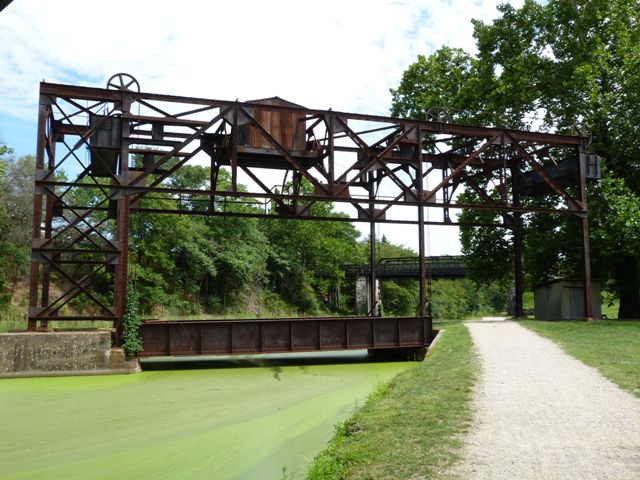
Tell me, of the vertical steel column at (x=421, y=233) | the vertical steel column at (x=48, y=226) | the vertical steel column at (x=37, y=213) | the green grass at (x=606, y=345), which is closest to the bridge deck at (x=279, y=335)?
the vertical steel column at (x=421, y=233)

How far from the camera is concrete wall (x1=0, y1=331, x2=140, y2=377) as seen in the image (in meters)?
16.6

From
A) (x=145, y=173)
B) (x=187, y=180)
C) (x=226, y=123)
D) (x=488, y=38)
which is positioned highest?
(x=488, y=38)

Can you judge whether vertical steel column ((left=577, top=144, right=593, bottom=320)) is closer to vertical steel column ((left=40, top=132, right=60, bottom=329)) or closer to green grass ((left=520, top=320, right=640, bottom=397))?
green grass ((left=520, top=320, right=640, bottom=397))

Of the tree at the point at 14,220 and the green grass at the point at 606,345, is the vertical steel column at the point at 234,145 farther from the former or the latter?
the tree at the point at 14,220

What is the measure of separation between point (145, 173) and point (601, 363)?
14.2 metres

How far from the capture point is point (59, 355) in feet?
55.7

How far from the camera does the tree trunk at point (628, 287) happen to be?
27469mm

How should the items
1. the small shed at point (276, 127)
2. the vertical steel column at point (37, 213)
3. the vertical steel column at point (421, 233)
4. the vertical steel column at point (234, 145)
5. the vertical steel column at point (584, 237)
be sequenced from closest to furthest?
the vertical steel column at point (37, 213)
the vertical steel column at point (234, 145)
the small shed at point (276, 127)
the vertical steel column at point (421, 233)
the vertical steel column at point (584, 237)

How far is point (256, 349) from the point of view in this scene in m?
19.8

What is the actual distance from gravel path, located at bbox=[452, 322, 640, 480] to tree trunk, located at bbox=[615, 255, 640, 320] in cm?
1845

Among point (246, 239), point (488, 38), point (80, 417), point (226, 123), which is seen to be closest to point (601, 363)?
point (80, 417)

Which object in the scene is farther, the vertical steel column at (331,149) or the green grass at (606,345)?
the vertical steel column at (331,149)

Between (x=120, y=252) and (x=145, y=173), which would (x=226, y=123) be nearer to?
(x=145, y=173)

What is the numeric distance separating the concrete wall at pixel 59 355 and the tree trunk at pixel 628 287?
23400 mm
